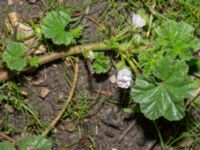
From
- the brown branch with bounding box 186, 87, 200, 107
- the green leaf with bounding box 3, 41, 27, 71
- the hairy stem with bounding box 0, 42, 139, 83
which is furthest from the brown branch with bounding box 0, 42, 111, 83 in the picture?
the brown branch with bounding box 186, 87, 200, 107

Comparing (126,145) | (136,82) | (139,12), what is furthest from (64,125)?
(139,12)

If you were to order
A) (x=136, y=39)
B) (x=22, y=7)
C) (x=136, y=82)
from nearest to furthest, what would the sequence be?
(x=136, y=82) → (x=136, y=39) → (x=22, y=7)

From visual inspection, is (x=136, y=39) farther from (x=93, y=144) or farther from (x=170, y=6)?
(x=93, y=144)

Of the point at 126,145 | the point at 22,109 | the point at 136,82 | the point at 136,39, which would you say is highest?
the point at 136,39

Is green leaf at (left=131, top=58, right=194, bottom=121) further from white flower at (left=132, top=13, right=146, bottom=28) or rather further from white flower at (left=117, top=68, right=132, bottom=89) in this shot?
white flower at (left=132, top=13, right=146, bottom=28)

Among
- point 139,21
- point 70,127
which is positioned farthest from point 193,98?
point 70,127

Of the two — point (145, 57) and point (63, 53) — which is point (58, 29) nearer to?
point (63, 53)

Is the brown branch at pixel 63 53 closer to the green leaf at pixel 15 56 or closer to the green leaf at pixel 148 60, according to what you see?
the green leaf at pixel 15 56
